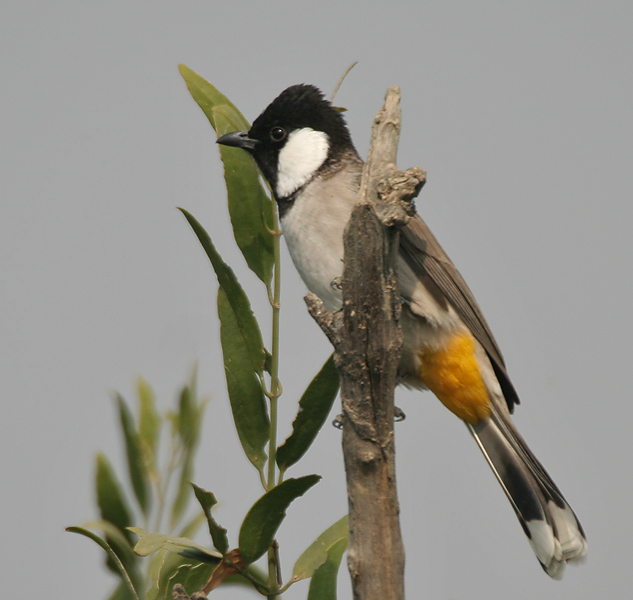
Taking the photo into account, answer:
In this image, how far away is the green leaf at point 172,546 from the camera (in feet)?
4.49

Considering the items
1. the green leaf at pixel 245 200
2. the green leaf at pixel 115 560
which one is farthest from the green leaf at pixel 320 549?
the green leaf at pixel 245 200

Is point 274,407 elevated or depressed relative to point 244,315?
depressed

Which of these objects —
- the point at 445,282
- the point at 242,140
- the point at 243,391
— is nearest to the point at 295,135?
the point at 242,140

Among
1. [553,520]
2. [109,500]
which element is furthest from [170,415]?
[553,520]

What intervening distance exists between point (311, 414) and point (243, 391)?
0.16 m

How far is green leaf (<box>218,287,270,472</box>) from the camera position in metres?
1.63

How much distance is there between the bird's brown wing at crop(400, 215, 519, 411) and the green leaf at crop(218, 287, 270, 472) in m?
0.76

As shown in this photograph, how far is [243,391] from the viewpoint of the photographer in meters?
1.66

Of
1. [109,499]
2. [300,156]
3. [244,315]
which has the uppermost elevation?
[300,156]

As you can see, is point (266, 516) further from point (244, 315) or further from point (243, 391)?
point (244, 315)

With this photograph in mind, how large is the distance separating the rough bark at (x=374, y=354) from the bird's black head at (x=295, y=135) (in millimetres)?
1014

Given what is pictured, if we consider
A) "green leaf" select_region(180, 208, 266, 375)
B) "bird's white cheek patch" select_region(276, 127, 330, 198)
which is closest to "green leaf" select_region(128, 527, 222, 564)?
"green leaf" select_region(180, 208, 266, 375)

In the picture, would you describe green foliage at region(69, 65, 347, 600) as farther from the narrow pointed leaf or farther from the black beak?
the black beak

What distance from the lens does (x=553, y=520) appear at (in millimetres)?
2301
